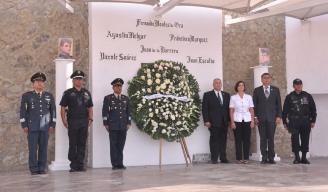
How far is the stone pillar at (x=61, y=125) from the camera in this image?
7.33m

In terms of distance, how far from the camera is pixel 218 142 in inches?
326

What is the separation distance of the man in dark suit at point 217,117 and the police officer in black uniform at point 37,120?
2671mm

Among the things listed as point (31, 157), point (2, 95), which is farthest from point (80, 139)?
point (2, 95)

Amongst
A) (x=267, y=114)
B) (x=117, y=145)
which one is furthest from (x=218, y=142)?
(x=117, y=145)

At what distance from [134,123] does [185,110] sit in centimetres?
88

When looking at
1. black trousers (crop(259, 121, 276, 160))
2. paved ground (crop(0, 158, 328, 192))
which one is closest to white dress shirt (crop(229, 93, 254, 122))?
black trousers (crop(259, 121, 276, 160))

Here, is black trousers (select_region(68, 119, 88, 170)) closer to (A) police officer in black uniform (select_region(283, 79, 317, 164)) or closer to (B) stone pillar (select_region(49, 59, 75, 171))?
(B) stone pillar (select_region(49, 59, 75, 171))

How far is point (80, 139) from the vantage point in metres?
7.19

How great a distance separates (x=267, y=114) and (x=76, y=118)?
10.5ft

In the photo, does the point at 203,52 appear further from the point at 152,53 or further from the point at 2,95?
the point at 2,95

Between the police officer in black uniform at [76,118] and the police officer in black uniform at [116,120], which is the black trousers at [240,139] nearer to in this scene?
the police officer in black uniform at [116,120]

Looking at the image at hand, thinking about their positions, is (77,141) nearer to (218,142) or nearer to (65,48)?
(65,48)

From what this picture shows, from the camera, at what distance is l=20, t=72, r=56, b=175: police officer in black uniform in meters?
6.80

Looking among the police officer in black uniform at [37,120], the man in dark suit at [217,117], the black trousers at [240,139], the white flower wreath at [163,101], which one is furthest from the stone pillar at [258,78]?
the police officer in black uniform at [37,120]
